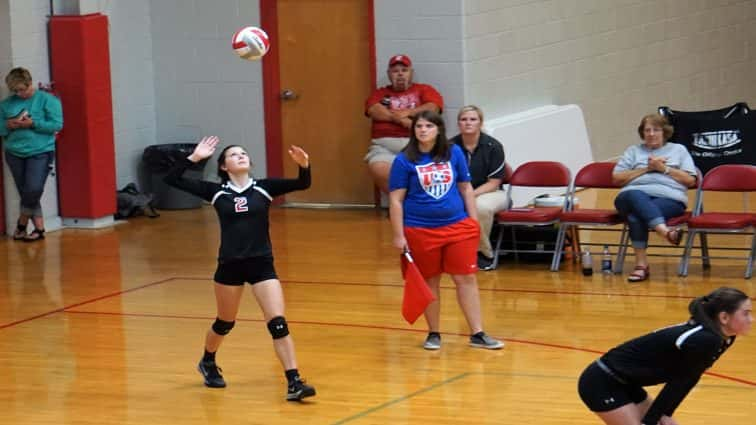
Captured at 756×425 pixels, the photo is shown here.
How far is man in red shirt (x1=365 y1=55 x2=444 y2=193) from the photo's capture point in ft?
50.3

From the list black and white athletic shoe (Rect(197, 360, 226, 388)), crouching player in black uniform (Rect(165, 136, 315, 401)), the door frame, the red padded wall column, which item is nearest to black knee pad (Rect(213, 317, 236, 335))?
crouching player in black uniform (Rect(165, 136, 315, 401))

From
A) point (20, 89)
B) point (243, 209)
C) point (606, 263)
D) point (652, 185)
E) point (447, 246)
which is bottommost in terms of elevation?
point (606, 263)

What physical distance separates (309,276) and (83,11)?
4666 millimetres

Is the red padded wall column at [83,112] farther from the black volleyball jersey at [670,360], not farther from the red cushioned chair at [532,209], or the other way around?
the black volleyball jersey at [670,360]

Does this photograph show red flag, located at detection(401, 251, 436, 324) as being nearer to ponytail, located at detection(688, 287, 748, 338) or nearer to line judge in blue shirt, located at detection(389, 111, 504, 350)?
line judge in blue shirt, located at detection(389, 111, 504, 350)

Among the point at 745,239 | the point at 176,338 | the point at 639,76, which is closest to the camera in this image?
the point at 176,338

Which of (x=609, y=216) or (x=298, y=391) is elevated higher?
(x=609, y=216)

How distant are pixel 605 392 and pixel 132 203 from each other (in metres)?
10.4

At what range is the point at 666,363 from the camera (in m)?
6.63

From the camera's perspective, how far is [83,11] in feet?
50.8

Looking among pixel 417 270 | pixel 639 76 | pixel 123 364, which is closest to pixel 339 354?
pixel 417 270

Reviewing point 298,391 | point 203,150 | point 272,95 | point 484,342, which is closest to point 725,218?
point 484,342

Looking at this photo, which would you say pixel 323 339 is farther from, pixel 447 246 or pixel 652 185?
pixel 652 185

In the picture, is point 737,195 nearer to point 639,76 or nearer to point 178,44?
point 639,76
